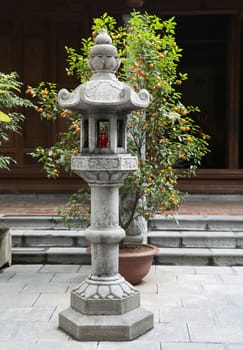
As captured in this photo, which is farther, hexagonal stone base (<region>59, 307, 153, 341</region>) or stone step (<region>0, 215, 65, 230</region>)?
stone step (<region>0, 215, 65, 230</region>)

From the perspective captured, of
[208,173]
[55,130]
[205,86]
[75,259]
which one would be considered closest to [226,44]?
[205,86]

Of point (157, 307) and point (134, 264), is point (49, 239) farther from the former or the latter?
point (157, 307)

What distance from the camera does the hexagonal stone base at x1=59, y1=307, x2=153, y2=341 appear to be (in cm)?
420

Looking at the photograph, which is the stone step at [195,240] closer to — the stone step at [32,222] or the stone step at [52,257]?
the stone step at [52,257]

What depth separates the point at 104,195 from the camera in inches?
176

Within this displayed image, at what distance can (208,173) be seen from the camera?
9.41 meters

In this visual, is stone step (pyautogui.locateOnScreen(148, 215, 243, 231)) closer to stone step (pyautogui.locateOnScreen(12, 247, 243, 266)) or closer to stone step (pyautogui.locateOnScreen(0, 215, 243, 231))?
stone step (pyautogui.locateOnScreen(0, 215, 243, 231))

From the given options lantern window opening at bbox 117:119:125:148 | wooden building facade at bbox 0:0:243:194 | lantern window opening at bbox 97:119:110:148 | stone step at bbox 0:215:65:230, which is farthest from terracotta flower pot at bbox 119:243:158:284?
wooden building facade at bbox 0:0:243:194

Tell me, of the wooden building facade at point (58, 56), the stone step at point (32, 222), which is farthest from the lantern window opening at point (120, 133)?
the wooden building facade at point (58, 56)

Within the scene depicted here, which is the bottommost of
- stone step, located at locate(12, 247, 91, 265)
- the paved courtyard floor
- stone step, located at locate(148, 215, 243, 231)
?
the paved courtyard floor

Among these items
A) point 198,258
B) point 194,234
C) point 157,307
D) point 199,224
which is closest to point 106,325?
point 157,307

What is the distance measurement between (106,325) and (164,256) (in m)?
2.41

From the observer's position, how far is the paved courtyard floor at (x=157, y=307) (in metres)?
4.14

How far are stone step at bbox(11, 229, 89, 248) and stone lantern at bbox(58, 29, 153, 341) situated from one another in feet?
7.69
